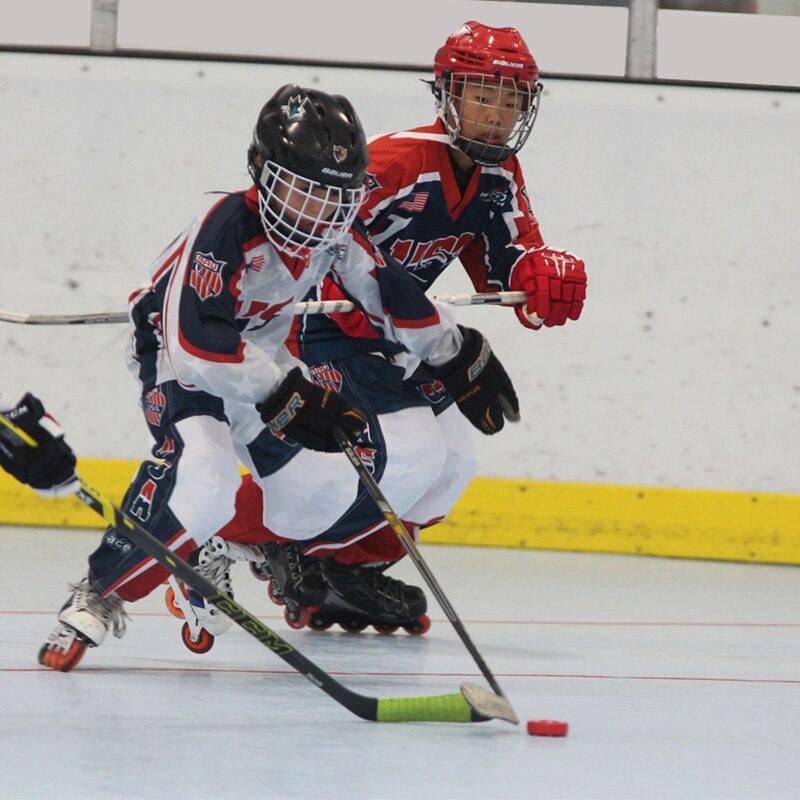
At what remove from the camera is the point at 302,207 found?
Result: 2432 millimetres

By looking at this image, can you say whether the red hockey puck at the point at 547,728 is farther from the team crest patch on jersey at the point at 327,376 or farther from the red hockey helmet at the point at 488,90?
the red hockey helmet at the point at 488,90

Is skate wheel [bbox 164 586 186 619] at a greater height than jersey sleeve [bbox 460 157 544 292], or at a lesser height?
lesser

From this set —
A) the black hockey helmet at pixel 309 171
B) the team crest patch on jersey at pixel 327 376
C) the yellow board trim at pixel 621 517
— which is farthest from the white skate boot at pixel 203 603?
the yellow board trim at pixel 621 517

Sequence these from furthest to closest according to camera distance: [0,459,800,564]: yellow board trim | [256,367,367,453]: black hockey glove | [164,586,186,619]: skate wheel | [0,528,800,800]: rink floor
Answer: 1. [0,459,800,564]: yellow board trim
2. [164,586,186,619]: skate wheel
3. [256,367,367,453]: black hockey glove
4. [0,528,800,800]: rink floor

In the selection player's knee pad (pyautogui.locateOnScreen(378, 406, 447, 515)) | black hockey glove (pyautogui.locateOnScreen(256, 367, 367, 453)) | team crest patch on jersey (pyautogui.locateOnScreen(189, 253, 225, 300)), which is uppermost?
team crest patch on jersey (pyautogui.locateOnScreen(189, 253, 225, 300))

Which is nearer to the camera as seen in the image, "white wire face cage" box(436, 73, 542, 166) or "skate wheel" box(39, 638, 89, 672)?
"skate wheel" box(39, 638, 89, 672)

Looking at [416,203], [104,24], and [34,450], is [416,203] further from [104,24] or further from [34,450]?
[104,24]

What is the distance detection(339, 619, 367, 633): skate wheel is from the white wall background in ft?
5.68

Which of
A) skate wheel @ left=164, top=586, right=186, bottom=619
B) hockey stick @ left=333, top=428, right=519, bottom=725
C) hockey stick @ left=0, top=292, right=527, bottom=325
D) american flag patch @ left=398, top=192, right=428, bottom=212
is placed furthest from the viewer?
american flag patch @ left=398, top=192, right=428, bottom=212

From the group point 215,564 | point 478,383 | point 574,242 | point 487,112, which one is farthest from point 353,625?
point 574,242

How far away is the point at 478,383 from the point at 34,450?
1.00 m

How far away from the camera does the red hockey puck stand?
2.11 meters

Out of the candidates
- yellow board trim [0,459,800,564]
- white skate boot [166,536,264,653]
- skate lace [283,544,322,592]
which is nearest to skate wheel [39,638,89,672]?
white skate boot [166,536,264,653]

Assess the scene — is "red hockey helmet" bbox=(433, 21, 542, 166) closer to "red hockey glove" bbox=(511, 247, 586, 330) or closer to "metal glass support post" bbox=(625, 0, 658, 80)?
"red hockey glove" bbox=(511, 247, 586, 330)
